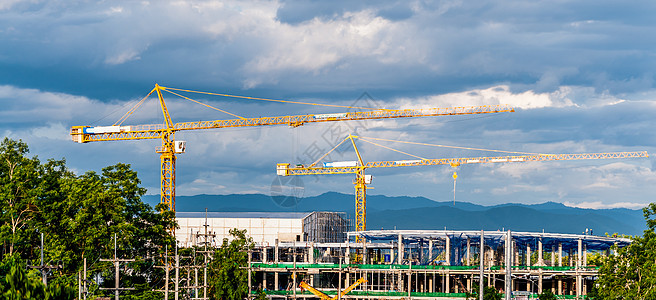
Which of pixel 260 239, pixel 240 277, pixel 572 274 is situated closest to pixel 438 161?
pixel 260 239

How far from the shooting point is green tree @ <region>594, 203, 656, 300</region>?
68.8m

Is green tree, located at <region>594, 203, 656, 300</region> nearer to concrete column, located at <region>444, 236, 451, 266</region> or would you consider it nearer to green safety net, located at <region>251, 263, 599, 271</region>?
green safety net, located at <region>251, 263, 599, 271</region>

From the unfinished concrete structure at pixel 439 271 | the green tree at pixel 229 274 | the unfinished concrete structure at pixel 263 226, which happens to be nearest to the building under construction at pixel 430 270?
the unfinished concrete structure at pixel 439 271

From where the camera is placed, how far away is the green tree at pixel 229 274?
85.6m

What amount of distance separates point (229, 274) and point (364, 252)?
32244 millimetres

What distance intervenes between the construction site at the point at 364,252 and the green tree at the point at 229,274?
1.83 m

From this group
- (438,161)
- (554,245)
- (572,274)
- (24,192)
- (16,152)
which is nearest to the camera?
(24,192)

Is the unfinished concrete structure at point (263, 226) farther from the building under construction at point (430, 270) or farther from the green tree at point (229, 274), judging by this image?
the green tree at point (229, 274)

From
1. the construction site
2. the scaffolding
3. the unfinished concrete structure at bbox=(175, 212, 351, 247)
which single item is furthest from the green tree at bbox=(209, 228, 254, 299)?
the scaffolding

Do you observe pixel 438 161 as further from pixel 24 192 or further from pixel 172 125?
pixel 24 192

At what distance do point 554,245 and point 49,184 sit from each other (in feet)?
239

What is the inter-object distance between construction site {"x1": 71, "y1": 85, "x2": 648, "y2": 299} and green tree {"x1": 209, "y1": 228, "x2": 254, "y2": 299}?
1.83 metres

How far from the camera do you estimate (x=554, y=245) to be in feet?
401

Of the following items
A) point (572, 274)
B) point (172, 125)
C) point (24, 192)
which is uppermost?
point (172, 125)
